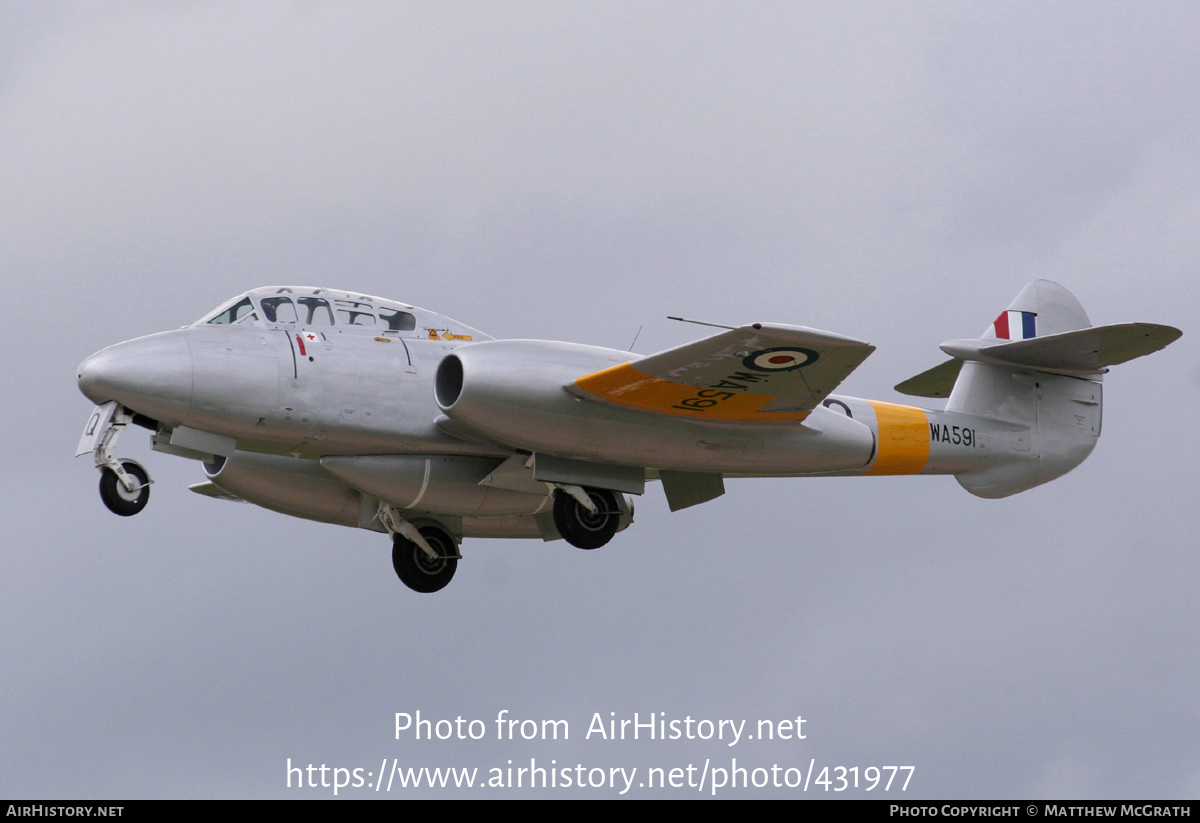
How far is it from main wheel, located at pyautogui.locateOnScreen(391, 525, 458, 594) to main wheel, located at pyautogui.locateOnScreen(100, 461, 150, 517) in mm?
4057

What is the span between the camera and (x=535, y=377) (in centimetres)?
1812

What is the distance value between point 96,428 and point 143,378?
0.70m

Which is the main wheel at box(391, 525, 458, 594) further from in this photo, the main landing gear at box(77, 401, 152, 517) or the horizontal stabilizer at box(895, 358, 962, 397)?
the horizontal stabilizer at box(895, 358, 962, 397)

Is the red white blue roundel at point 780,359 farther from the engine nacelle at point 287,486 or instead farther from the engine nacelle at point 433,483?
the engine nacelle at point 287,486

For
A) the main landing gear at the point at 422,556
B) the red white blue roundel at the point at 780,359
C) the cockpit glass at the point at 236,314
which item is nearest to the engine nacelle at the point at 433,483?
the main landing gear at the point at 422,556

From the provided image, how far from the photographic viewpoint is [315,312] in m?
18.8

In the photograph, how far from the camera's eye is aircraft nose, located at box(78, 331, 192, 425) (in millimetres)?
17500

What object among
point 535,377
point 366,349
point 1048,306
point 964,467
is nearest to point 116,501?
point 366,349

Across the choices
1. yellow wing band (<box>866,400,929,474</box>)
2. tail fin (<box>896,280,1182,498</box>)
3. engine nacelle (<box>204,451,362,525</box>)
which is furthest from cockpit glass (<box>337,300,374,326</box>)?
tail fin (<box>896,280,1182,498</box>)

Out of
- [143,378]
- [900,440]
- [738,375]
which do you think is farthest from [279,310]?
[900,440]

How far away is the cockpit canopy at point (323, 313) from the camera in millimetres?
18484

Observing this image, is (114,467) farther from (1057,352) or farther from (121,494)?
(1057,352)

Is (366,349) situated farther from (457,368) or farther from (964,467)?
(964,467)

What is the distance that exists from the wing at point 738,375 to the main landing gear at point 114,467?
432 cm
